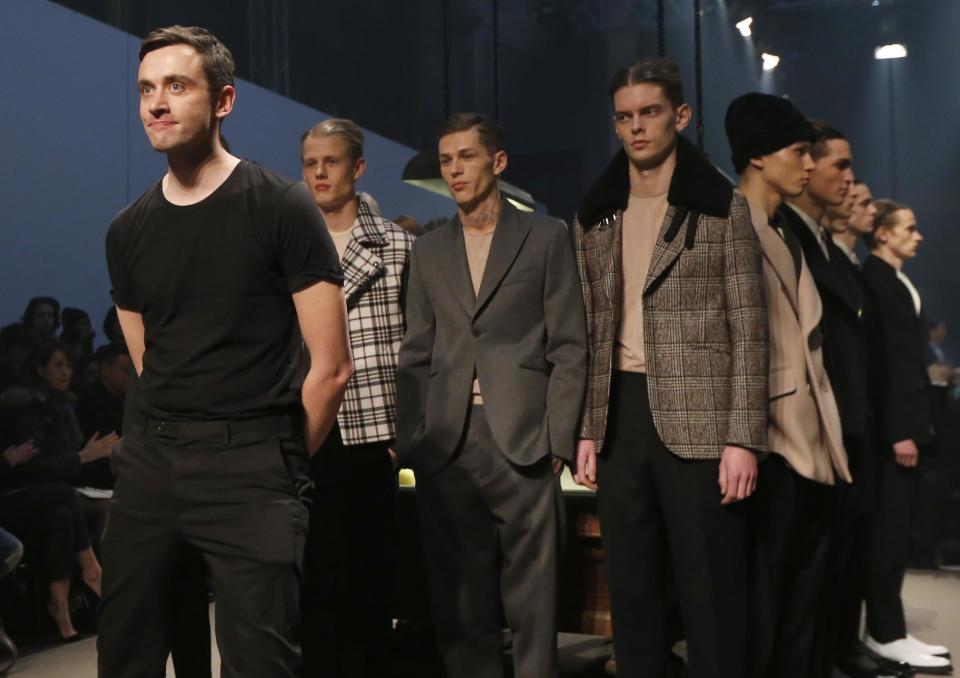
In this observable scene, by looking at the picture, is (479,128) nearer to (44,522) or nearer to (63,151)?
(44,522)

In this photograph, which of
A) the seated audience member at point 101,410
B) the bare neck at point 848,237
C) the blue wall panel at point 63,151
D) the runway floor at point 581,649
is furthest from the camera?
the seated audience member at point 101,410

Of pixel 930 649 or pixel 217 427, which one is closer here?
pixel 217 427

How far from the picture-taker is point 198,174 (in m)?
2.19

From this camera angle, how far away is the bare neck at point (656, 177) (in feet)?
9.64

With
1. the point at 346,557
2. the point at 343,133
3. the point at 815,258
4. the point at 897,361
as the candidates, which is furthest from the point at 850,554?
the point at 343,133

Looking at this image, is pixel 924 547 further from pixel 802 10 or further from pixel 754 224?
pixel 802 10

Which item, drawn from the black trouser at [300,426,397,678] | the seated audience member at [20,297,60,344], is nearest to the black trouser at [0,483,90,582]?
the seated audience member at [20,297,60,344]

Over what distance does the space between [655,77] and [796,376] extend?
0.81 m

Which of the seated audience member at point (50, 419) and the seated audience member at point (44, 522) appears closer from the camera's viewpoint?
the seated audience member at point (44, 522)

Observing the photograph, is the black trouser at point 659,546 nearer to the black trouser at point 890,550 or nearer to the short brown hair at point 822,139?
the short brown hair at point 822,139

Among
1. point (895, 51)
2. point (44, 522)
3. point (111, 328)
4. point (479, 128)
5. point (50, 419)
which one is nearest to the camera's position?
point (479, 128)

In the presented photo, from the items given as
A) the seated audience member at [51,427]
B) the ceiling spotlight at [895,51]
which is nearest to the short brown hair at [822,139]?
the seated audience member at [51,427]

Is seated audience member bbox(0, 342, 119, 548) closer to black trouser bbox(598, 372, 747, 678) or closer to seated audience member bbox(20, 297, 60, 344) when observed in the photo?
seated audience member bbox(20, 297, 60, 344)

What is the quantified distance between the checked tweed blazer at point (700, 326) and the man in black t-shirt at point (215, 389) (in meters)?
0.91
